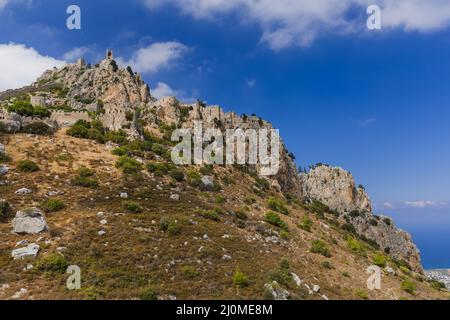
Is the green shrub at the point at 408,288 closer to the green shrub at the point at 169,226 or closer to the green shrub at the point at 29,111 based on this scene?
the green shrub at the point at 169,226

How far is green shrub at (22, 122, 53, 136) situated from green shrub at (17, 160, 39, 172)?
10.2 metres

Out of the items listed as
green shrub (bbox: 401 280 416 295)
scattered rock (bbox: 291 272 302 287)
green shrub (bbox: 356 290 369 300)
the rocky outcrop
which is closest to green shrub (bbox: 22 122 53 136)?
the rocky outcrop

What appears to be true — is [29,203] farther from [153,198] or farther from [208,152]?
[208,152]

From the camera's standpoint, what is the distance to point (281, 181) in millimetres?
61906

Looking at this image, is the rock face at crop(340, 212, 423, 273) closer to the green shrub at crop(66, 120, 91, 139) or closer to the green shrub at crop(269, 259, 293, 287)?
the green shrub at crop(269, 259, 293, 287)

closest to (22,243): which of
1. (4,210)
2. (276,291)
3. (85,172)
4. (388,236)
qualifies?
(4,210)

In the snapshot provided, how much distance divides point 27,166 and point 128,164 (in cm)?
871

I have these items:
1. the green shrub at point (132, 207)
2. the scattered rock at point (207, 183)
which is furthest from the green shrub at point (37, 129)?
the green shrub at point (132, 207)

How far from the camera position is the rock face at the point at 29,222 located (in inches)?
966

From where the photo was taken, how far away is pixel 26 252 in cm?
2230

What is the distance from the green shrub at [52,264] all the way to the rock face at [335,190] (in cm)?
5764

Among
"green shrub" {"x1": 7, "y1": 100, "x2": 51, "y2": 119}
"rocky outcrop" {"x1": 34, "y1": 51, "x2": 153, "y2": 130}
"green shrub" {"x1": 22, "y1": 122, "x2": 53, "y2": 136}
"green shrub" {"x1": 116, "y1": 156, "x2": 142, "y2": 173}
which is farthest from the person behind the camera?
"rocky outcrop" {"x1": 34, "y1": 51, "x2": 153, "y2": 130}

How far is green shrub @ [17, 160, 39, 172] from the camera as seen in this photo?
33.3 meters
